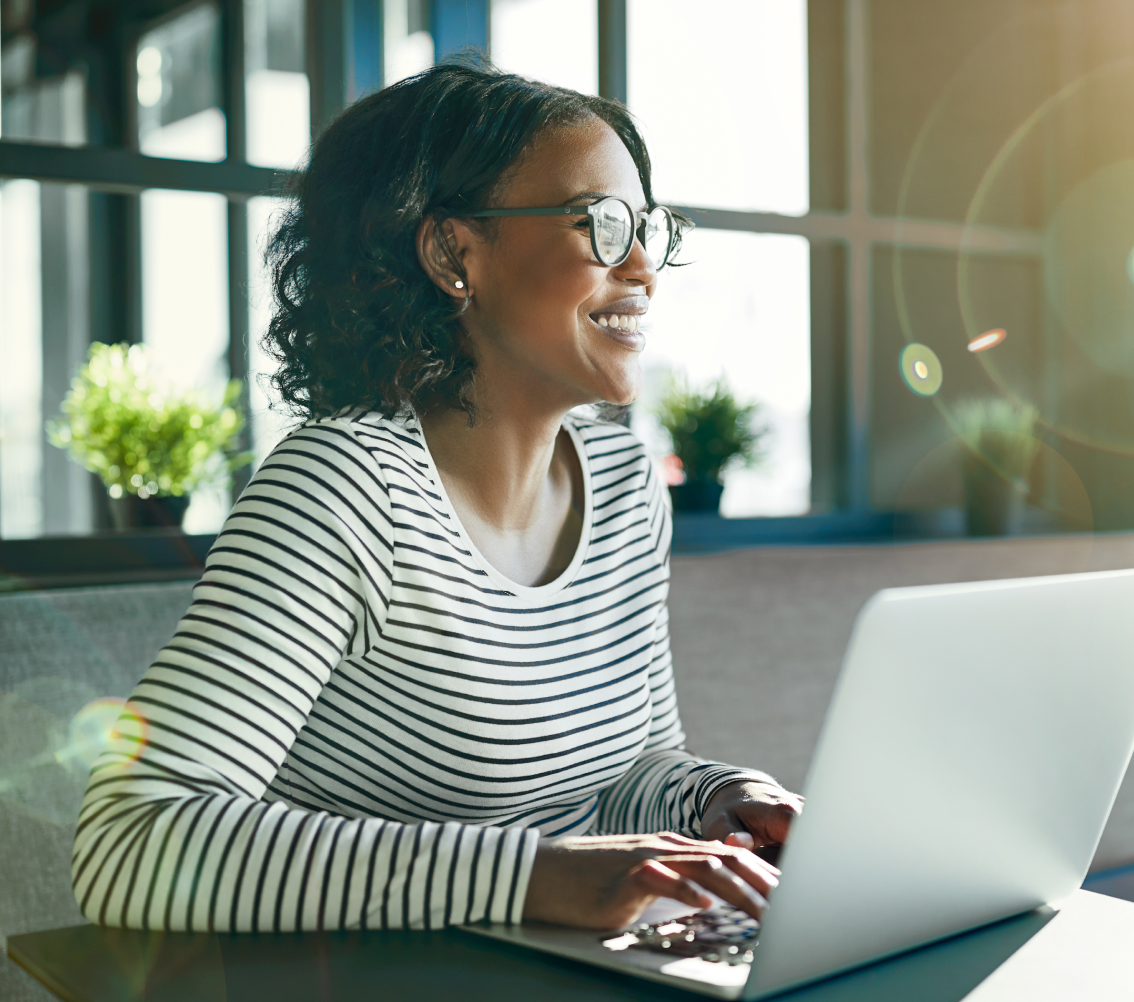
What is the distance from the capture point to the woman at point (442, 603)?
795 mm

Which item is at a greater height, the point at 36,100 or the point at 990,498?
the point at 36,100

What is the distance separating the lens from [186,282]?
3775mm

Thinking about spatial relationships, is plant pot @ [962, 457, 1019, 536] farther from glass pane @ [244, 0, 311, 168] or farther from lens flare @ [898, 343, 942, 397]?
glass pane @ [244, 0, 311, 168]

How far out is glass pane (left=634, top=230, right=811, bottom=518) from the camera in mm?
2744

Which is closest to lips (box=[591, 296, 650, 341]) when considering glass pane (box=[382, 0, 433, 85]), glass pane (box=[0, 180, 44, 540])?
glass pane (box=[382, 0, 433, 85])

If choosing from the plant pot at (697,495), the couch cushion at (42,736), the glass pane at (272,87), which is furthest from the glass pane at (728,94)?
the couch cushion at (42,736)

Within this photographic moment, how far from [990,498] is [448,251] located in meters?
1.84

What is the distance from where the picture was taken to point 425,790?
1.13 m

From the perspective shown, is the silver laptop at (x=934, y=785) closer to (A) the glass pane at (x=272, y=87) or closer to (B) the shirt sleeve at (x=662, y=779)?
(B) the shirt sleeve at (x=662, y=779)

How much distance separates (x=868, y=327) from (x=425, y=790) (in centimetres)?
223

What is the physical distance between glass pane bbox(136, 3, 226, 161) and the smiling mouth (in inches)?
110

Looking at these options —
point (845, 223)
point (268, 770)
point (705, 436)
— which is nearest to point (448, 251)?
point (268, 770)

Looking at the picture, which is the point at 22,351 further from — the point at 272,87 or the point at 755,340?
the point at 755,340

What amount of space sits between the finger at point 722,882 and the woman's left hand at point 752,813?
0.70 ft
